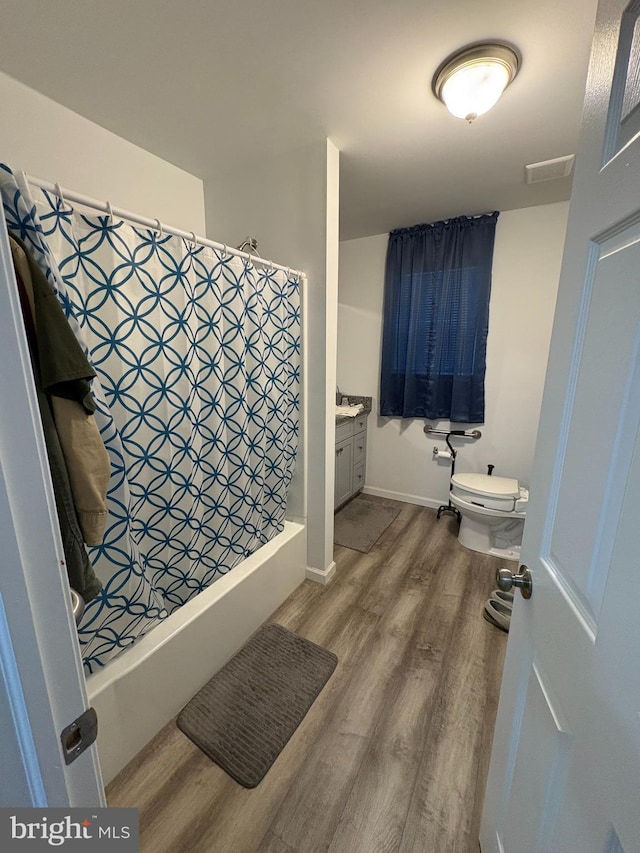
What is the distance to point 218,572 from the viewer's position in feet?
5.33

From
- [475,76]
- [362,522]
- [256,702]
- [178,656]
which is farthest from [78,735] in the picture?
[362,522]

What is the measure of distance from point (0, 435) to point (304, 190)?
1842mm

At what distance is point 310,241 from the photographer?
1784mm

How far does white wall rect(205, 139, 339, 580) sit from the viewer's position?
1724mm

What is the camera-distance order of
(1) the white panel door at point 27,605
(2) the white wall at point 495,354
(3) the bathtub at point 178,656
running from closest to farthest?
(1) the white panel door at point 27,605, (3) the bathtub at point 178,656, (2) the white wall at point 495,354

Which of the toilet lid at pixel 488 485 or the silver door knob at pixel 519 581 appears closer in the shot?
the silver door knob at pixel 519 581

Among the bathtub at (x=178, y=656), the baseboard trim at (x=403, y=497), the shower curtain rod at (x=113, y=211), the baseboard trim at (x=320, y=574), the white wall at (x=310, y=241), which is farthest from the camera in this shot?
the baseboard trim at (x=403, y=497)

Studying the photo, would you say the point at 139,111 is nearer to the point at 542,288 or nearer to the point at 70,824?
the point at 70,824

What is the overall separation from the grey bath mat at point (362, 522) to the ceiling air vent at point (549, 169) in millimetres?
2481

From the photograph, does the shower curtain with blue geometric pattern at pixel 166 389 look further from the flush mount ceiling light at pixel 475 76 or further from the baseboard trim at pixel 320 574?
the flush mount ceiling light at pixel 475 76

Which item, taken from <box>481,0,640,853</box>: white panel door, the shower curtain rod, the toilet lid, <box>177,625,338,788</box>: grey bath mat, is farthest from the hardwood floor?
the shower curtain rod

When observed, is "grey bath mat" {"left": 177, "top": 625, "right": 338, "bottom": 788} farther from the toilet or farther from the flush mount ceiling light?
the flush mount ceiling light

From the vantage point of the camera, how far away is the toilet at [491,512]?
7.41 ft

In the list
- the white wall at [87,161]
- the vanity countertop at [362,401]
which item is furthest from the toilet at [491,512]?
the white wall at [87,161]
